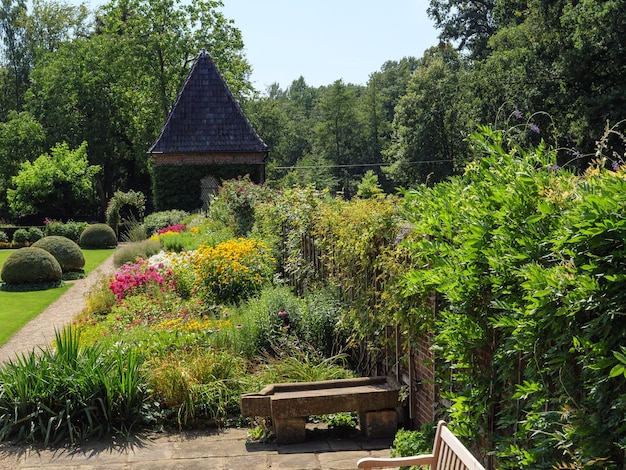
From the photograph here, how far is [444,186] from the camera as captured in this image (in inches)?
193

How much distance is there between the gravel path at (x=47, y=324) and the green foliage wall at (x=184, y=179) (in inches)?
483

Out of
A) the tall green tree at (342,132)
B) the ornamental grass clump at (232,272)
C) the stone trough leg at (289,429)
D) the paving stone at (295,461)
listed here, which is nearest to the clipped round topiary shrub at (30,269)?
the ornamental grass clump at (232,272)

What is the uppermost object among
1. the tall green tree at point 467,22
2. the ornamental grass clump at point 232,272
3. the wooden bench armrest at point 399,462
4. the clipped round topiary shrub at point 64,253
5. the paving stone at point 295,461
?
the tall green tree at point 467,22

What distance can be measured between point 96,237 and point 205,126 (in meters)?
6.85

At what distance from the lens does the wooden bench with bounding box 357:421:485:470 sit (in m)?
2.81

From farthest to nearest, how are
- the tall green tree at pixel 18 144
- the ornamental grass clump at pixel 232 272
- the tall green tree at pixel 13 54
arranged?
1. the tall green tree at pixel 13 54
2. the tall green tree at pixel 18 144
3. the ornamental grass clump at pixel 232 272

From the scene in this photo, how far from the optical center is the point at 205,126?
29.8 m

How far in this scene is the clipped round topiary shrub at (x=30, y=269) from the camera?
56.1 feet

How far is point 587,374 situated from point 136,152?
41378 mm

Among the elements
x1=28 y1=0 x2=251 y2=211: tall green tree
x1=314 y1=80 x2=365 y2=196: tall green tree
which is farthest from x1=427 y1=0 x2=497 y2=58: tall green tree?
x1=314 y1=80 x2=365 y2=196: tall green tree

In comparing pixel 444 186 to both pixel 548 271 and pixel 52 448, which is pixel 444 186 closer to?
pixel 548 271

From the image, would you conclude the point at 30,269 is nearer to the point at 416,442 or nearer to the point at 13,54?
the point at 416,442

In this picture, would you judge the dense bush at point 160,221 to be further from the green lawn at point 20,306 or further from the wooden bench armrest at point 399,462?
the wooden bench armrest at point 399,462

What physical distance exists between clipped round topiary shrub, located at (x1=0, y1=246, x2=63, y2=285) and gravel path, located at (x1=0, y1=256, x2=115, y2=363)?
68cm
